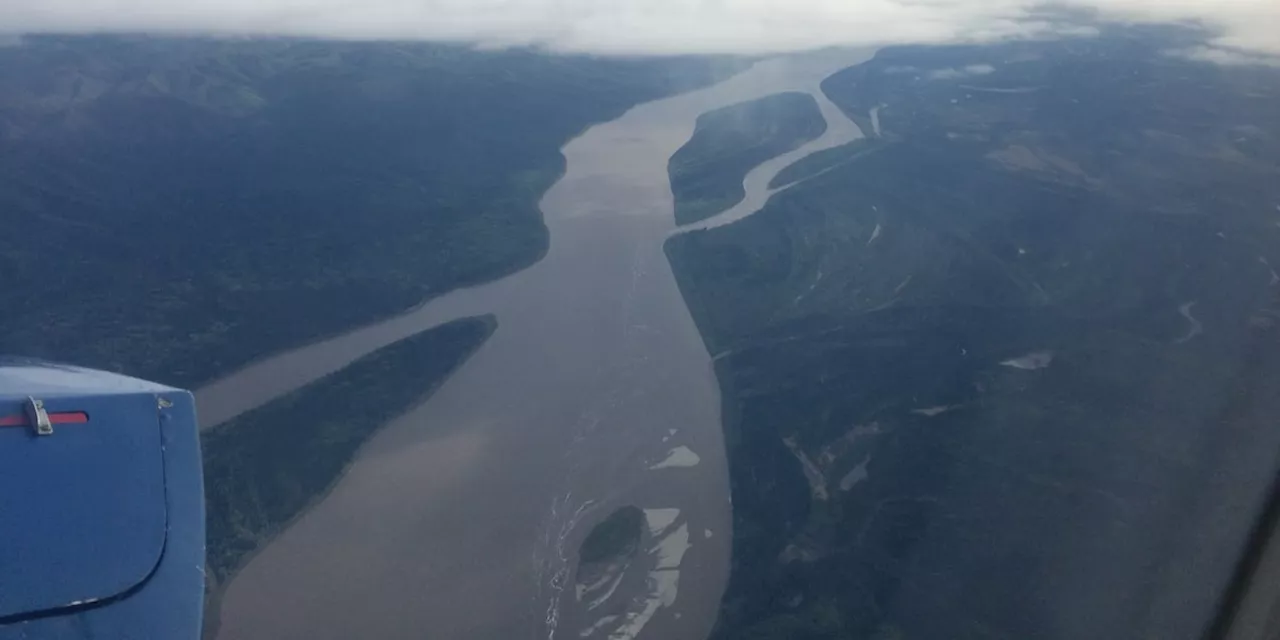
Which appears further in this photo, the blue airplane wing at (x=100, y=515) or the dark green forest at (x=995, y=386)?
the dark green forest at (x=995, y=386)

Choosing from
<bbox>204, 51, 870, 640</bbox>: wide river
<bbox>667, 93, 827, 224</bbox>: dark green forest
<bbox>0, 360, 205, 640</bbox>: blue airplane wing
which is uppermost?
<bbox>0, 360, 205, 640</bbox>: blue airplane wing

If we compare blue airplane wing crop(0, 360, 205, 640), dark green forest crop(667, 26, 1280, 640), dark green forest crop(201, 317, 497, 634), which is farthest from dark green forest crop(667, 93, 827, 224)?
blue airplane wing crop(0, 360, 205, 640)

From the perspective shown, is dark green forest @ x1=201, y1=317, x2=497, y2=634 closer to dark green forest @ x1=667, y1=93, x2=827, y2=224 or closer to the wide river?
the wide river

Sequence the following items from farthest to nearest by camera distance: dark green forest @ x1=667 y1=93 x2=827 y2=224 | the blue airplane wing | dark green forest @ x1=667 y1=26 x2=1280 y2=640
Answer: dark green forest @ x1=667 y1=93 x2=827 y2=224, dark green forest @ x1=667 y1=26 x2=1280 y2=640, the blue airplane wing

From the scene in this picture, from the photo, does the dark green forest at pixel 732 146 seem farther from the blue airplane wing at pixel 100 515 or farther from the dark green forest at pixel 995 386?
the blue airplane wing at pixel 100 515

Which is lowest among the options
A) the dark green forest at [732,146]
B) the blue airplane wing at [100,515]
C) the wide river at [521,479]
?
the dark green forest at [732,146]

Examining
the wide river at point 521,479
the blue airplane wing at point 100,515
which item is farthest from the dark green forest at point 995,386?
the blue airplane wing at point 100,515
